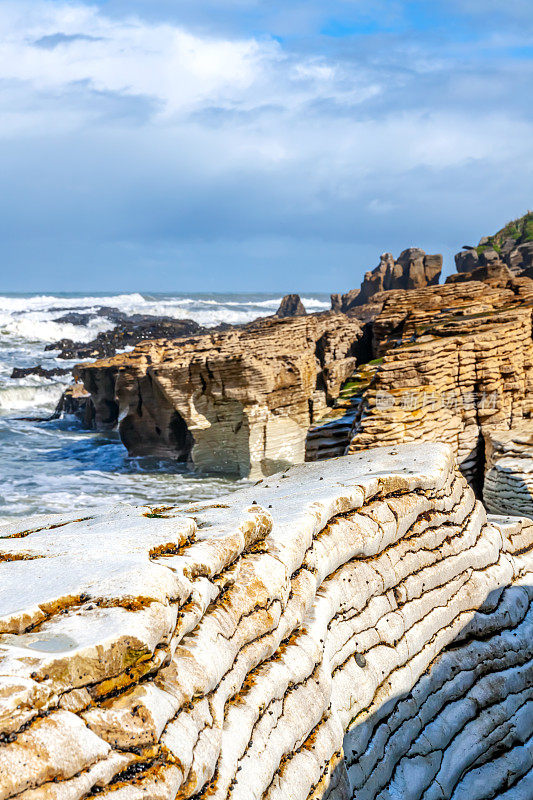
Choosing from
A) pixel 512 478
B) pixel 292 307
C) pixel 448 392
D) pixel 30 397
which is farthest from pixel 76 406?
pixel 512 478

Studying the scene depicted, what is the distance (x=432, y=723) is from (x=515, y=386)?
11.6m

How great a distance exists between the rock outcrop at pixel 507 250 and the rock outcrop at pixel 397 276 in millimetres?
2547

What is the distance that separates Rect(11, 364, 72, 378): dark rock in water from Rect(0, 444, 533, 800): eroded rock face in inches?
1912

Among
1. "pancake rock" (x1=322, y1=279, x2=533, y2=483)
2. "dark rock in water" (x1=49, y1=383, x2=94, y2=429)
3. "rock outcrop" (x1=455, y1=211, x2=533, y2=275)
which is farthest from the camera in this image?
"rock outcrop" (x1=455, y1=211, x2=533, y2=275)

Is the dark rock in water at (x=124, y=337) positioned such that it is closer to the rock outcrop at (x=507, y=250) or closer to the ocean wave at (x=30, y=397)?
the ocean wave at (x=30, y=397)

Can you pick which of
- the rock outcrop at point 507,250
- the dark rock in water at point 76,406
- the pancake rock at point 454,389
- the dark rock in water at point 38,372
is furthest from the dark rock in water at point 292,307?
the pancake rock at point 454,389

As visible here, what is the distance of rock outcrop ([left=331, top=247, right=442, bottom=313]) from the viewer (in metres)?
56.2

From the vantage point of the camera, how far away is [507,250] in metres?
54.6

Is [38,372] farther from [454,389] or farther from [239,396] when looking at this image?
[454,389]

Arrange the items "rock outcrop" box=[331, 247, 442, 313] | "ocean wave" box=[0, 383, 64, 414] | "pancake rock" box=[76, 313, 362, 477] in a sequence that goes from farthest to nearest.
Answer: "rock outcrop" box=[331, 247, 442, 313], "ocean wave" box=[0, 383, 64, 414], "pancake rock" box=[76, 313, 362, 477]

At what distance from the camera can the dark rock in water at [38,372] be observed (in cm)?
5218

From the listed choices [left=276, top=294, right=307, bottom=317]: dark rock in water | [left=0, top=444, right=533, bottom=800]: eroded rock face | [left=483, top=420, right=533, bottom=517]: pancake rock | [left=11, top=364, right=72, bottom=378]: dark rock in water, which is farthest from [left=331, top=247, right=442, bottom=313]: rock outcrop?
[left=0, top=444, right=533, bottom=800]: eroded rock face

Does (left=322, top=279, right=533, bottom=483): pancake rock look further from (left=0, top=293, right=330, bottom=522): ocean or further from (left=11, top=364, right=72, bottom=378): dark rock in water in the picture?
(left=11, top=364, right=72, bottom=378): dark rock in water

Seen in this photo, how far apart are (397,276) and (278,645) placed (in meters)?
57.9
